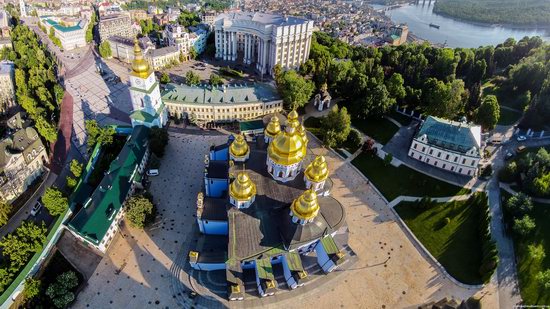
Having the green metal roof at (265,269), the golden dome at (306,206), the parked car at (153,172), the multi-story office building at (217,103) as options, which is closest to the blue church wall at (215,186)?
the parked car at (153,172)

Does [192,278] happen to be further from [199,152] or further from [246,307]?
[199,152]

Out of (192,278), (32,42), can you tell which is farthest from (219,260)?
(32,42)

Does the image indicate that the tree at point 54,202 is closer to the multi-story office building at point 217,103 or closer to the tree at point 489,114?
the multi-story office building at point 217,103

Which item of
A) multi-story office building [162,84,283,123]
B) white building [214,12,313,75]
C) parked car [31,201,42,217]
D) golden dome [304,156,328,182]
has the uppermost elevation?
white building [214,12,313,75]

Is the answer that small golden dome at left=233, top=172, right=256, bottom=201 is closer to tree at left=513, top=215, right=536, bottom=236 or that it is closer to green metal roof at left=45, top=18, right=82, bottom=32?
tree at left=513, top=215, right=536, bottom=236

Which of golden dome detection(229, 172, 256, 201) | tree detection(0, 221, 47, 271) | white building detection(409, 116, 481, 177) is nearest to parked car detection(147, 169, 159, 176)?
tree detection(0, 221, 47, 271)

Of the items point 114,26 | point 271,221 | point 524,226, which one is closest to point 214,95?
point 271,221

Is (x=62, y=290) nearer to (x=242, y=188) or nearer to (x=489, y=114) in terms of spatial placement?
(x=242, y=188)
